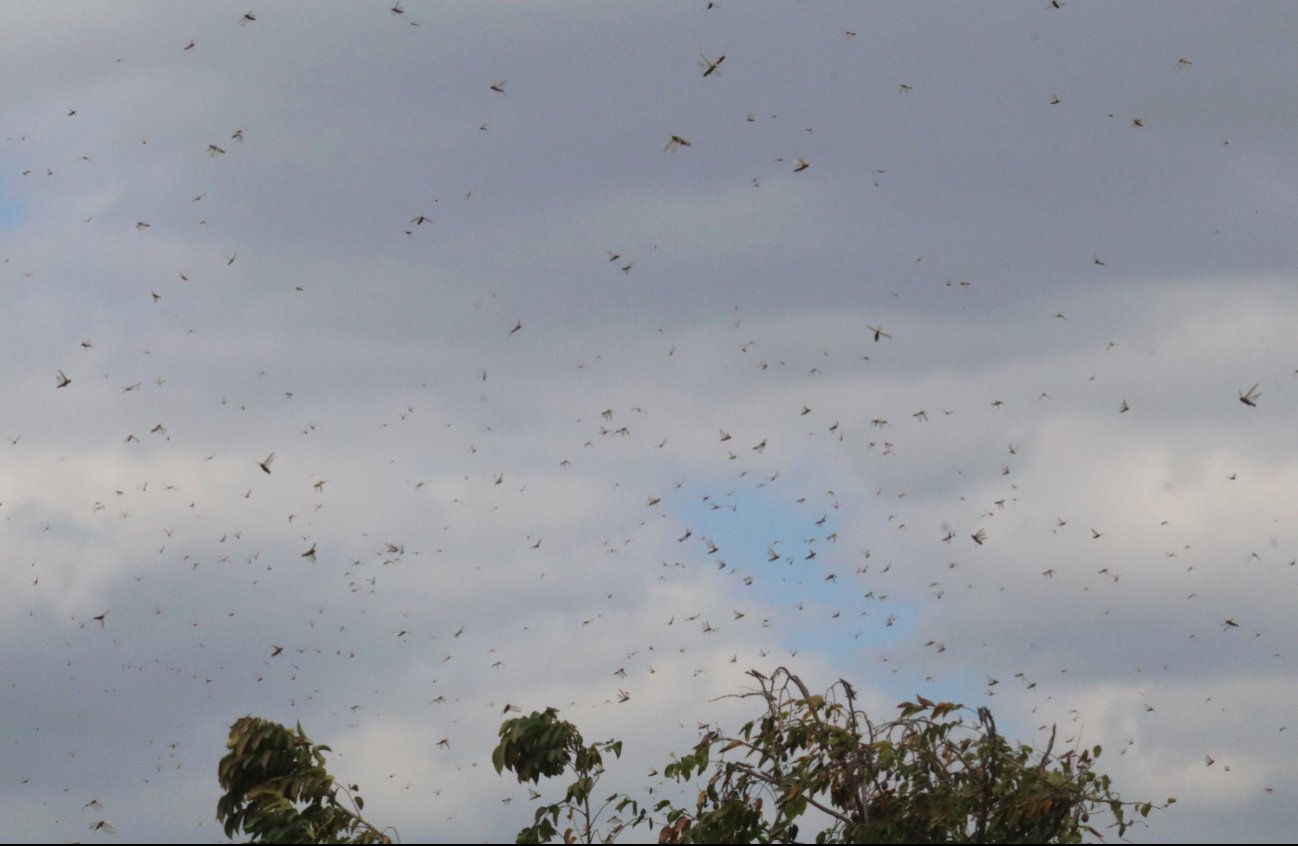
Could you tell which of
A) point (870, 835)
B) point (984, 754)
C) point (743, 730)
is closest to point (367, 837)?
point (743, 730)

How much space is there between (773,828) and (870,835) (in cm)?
133

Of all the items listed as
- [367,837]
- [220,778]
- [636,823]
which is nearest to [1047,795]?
[636,823]

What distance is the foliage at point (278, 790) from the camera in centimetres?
1995

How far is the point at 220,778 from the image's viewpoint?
808 inches

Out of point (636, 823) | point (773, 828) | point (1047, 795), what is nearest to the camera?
point (1047, 795)

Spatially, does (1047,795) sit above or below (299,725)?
below

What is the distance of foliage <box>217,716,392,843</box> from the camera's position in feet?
65.5

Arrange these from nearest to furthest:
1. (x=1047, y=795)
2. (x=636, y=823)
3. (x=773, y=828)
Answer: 1. (x=1047, y=795)
2. (x=773, y=828)
3. (x=636, y=823)

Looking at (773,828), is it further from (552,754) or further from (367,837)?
(367,837)

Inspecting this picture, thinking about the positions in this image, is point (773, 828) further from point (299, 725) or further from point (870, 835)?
point (299, 725)

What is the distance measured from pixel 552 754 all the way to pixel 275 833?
12.1 feet

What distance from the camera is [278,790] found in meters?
20.3

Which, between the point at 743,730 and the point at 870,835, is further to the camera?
the point at 743,730

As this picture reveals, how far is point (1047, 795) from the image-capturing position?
18.5 m
